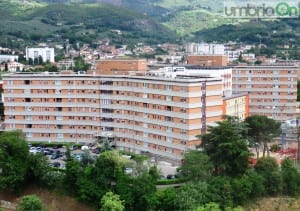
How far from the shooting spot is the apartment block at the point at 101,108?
35562mm

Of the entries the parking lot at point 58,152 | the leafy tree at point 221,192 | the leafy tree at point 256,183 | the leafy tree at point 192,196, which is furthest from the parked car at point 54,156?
the leafy tree at point 256,183

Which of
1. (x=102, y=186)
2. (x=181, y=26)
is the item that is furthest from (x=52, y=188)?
(x=181, y=26)

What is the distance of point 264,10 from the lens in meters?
128

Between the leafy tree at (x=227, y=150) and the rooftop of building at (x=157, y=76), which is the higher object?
the rooftop of building at (x=157, y=76)

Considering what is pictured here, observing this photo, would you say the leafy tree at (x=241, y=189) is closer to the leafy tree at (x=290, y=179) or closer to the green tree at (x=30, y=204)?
the leafy tree at (x=290, y=179)

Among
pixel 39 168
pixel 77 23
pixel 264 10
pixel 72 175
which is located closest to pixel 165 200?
pixel 72 175

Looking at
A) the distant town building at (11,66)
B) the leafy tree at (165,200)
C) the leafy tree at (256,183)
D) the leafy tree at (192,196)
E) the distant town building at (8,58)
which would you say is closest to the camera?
the leafy tree at (192,196)

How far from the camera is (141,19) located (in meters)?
150

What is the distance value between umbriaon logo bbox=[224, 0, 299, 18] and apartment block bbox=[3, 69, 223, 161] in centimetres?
8900

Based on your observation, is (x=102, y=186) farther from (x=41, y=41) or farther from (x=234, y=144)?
(x=41, y=41)

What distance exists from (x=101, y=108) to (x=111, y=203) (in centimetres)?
1474

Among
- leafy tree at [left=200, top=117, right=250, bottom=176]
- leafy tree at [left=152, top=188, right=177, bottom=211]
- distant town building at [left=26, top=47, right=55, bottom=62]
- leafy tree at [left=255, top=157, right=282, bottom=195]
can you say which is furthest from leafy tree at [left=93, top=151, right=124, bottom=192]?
distant town building at [left=26, top=47, right=55, bottom=62]

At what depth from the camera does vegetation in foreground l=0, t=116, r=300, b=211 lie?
2748 centimetres

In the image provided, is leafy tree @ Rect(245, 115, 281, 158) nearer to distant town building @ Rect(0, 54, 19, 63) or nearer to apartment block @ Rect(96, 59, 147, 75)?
apartment block @ Rect(96, 59, 147, 75)
